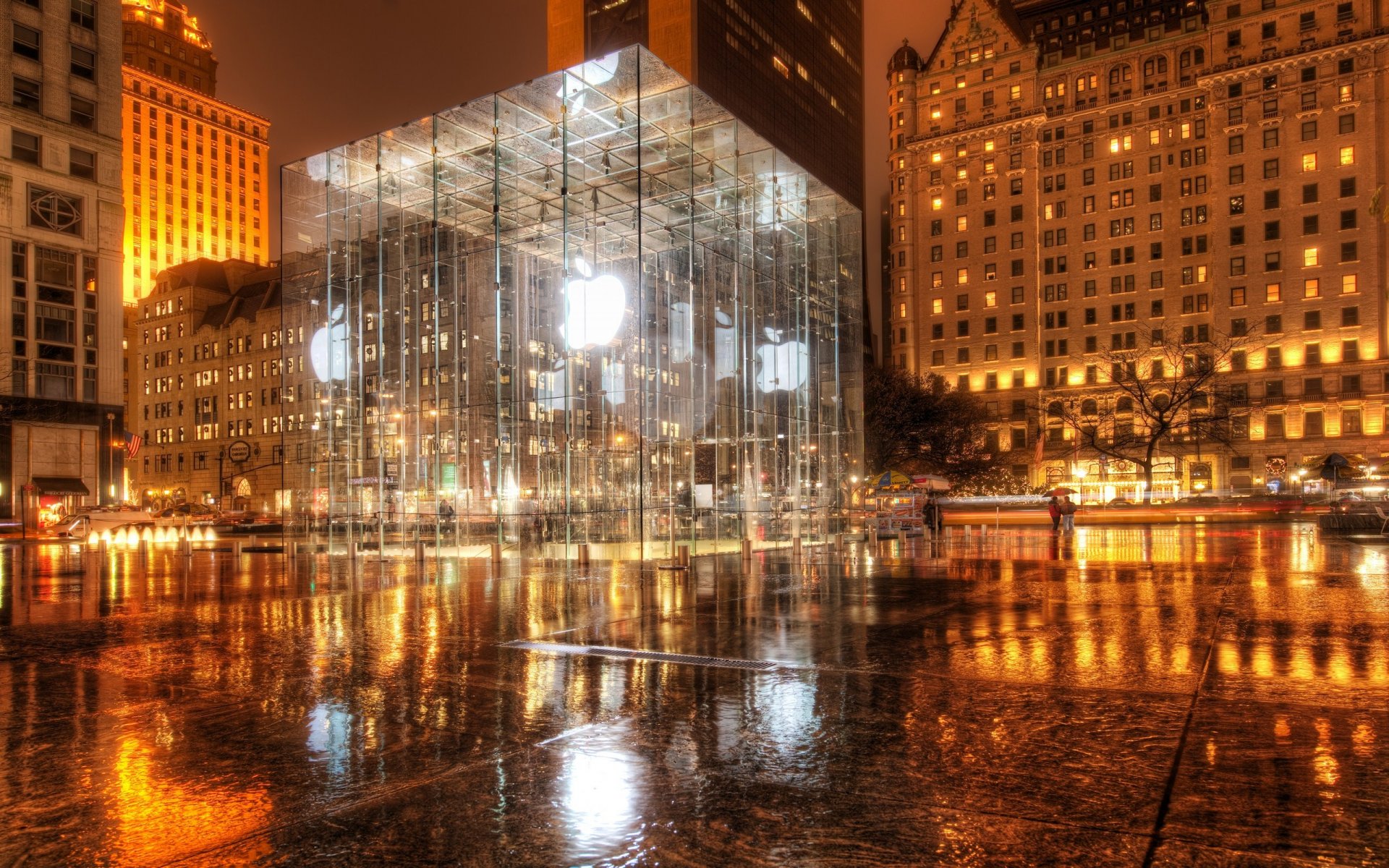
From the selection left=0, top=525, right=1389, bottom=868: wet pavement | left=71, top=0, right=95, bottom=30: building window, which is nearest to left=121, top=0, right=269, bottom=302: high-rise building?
left=71, top=0, right=95, bottom=30: building window

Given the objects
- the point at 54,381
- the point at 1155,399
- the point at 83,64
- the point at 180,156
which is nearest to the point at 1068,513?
the point at 1155,399

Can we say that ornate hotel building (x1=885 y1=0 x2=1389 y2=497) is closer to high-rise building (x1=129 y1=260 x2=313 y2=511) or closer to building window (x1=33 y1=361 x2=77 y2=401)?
high-rise building (x1=129 y1=260 x2=313 y2=511)

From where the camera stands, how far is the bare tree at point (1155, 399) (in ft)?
269

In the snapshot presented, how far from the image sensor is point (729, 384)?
30016 mm

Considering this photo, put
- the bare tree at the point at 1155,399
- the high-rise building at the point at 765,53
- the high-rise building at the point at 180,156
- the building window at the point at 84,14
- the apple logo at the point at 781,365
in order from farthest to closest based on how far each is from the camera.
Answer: the high-rise building at the point at 180,156
the high-rise building at the point at 765,53
the bare tree at the point at 1155,399
the building window at the point at 84,14
the apple logo at the point at 781,365

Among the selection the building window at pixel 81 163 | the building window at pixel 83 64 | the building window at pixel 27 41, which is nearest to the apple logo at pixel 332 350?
the building window at pixel 81 163

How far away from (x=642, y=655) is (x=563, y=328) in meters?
20.9

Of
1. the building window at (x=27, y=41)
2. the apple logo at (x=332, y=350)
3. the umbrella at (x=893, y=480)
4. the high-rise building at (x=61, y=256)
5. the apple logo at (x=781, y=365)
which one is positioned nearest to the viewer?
the apple logo at (x=781, y=365)

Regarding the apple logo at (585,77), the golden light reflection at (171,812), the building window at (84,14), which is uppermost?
the building window at (84,14)

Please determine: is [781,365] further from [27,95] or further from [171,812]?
[27,95]

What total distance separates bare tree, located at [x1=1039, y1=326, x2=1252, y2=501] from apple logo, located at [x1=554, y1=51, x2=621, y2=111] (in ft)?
201

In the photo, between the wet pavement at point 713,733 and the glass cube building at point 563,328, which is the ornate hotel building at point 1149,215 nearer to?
the glass cube building at point 563,328

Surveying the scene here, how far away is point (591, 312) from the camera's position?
29.0 m

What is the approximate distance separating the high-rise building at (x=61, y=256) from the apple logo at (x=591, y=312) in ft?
151
